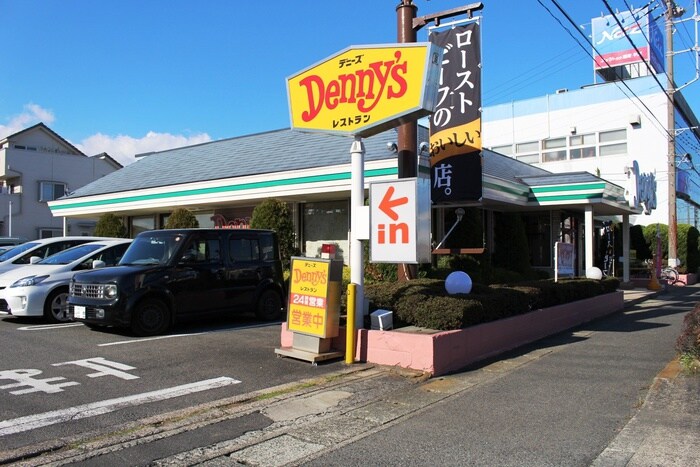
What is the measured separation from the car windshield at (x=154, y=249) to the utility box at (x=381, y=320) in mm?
3970

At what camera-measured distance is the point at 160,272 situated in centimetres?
938

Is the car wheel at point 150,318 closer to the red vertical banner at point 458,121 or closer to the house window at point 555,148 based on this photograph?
the red vertical banner at point 458,121

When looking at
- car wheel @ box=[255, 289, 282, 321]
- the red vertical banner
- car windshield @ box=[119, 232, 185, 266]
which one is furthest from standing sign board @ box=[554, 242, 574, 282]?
car windshield @ box=[119, 232, 185, 266]

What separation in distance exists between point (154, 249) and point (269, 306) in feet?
8.37

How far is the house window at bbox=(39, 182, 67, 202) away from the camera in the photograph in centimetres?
3766

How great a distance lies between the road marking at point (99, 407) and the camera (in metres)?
4.95

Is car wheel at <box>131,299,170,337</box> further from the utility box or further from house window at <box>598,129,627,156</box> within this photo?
house window at <box>598,129,627,156</box>

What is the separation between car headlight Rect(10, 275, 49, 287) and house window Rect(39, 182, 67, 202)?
30989 millimetres

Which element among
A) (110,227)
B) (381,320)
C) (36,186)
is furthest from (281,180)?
(36,186)

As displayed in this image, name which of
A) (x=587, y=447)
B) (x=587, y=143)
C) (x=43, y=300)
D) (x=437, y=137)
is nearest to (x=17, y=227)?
(x=43, y=300)

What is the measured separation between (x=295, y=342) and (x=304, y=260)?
118 cm

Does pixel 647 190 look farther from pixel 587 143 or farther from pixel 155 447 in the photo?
pixel 155 447

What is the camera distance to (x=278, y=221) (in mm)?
16016

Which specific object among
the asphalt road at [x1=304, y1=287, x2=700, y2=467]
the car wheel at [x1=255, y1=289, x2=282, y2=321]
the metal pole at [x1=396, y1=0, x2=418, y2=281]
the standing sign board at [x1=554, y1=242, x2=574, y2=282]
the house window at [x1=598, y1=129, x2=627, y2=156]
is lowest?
the asphalt road at [x1=304, y1=287, x2=700, y2=467]
